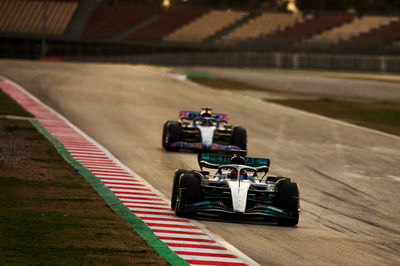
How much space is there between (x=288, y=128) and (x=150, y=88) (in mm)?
15708

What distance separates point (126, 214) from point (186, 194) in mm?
1054

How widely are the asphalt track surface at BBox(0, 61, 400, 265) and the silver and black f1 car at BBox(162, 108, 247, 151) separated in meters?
0.49

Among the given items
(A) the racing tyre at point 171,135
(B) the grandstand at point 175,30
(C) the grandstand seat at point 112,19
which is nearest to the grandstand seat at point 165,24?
(B) the grandstand at point 175,30

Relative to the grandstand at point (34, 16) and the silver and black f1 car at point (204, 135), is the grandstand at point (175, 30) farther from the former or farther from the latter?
the silver and black f1 car at point (204, 135)

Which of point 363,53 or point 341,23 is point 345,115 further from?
point 341,23

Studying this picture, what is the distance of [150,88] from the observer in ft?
155

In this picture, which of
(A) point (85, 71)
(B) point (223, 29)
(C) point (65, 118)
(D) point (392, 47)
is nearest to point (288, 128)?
(C) point (65, 118)

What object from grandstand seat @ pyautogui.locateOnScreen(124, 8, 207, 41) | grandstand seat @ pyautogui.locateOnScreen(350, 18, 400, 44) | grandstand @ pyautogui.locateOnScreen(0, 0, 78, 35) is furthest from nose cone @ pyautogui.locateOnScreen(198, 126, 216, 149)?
grandstand @ pyautogui.locateOnScreen(0, 0, 78, 35)

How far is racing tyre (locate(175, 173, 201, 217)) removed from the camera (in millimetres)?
14820

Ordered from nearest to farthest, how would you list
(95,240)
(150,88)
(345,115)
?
(95,240) < (345,115) < (150,88)

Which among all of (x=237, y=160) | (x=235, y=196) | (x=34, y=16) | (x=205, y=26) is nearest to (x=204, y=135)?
(x=237, y=160)

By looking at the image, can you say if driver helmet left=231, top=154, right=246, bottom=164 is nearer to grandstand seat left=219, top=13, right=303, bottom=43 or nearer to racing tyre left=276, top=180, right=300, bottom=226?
racing tyre left=276, top=180, right=300, bottom=226

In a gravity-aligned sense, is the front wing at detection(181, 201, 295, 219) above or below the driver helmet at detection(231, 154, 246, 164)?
below

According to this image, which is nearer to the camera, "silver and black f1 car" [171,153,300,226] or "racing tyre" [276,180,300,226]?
"silver and black f1 car" [171,153,300,226]
